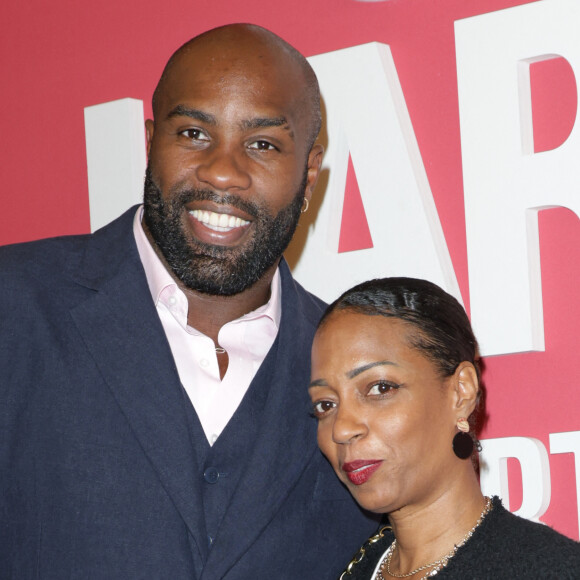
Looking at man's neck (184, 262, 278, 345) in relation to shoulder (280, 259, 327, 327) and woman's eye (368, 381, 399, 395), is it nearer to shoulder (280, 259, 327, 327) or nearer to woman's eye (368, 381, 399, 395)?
shoulder (280, 259, 327, 327)

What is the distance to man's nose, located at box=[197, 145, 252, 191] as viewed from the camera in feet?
6.16

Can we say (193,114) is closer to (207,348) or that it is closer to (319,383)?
(207,348)

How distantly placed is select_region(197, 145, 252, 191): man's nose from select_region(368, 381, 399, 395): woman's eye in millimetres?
437

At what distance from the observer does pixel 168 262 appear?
1.97m

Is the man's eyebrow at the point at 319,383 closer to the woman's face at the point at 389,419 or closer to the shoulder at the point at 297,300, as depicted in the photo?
the woman's face at the point at 389,419

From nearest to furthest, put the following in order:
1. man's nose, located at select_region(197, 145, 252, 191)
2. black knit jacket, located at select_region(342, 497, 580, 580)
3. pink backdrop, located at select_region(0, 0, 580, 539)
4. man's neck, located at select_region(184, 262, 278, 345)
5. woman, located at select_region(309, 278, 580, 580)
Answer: black knit jacket, located at select_region(342, 497, 580, 580) → woman, located at select_region(309, 278, 580, 580) → man's nose, located at select_region(197, 145, 252, 191) → man's neck, located at select_region(184, 262, 278, 345) → pink backdrop, located at select_region(0, 0, 580, 539)

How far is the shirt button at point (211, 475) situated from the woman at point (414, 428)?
0.20 metres

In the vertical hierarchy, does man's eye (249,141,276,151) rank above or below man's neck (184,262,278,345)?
above

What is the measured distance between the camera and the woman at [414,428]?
1676mm

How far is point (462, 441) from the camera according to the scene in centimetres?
173

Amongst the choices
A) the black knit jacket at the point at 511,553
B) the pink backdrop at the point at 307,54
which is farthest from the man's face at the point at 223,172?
the pink backdrop at the point at 307,54

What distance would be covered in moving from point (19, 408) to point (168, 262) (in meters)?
0.39

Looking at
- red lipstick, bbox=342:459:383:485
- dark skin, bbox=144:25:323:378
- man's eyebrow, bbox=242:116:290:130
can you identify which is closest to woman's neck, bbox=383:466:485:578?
red lipstick, bbox=342:459:383:485

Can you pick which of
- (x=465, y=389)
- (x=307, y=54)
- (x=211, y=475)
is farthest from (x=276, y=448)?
(x=307, y=54)
